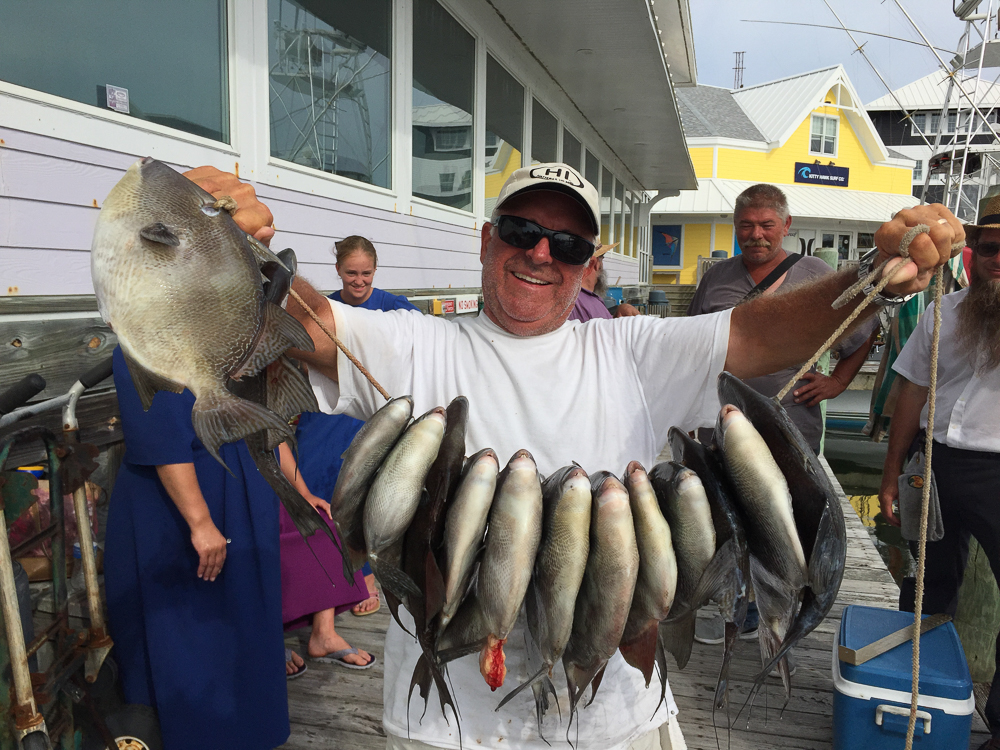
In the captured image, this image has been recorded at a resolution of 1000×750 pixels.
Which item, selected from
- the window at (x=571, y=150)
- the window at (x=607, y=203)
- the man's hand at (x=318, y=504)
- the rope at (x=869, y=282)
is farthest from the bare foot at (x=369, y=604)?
the window at (x=607, y=203)

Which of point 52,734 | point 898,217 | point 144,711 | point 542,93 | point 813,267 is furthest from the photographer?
point 542,93

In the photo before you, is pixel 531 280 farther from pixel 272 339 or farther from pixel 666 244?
pixel 666 244

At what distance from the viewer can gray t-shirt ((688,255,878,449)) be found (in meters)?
3.88

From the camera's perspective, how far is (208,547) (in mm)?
2502

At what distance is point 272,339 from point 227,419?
0.70 feet

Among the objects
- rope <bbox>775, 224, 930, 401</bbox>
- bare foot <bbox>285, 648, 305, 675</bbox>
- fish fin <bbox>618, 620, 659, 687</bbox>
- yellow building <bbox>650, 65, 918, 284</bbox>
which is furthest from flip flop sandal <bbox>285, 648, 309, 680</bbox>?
yellow building <bbox>650, 65, 918, 284</bbox>

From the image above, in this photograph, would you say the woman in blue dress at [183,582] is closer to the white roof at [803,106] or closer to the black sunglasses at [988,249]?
the black sunglasses at [988,249]

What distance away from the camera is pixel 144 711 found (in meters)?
2.50

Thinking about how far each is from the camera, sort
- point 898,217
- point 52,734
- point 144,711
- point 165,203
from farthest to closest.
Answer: point 144,711, point 52,734, point 898,217, point 165,203

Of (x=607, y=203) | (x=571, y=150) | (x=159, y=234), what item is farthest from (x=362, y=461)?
(x=607, y=203)

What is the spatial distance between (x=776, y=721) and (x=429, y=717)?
7.52ft

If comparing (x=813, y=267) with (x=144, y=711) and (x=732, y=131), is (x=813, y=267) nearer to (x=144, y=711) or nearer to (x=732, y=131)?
(x=144, y=711)

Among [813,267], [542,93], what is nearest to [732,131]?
[542,93]

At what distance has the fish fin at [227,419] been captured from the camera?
1317 mm
